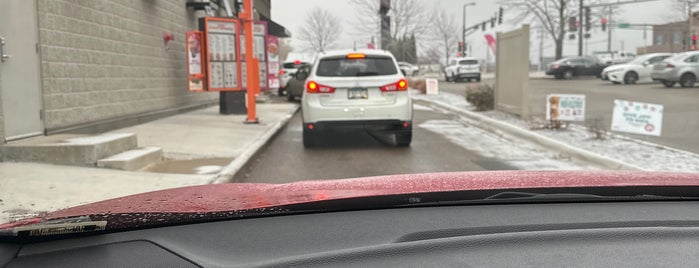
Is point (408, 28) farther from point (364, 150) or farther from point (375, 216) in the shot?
point (375, 216)

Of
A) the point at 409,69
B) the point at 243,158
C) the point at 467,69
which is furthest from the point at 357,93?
the point at 409,69

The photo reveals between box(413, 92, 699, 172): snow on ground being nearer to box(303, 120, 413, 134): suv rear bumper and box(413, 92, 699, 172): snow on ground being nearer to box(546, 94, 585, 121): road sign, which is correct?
box(546, 94, 585, 121): road sign

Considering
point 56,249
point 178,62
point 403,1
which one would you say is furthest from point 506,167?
point 403,1

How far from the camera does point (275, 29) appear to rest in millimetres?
17062

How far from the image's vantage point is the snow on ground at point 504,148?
8.40 meters

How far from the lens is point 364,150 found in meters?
10.0

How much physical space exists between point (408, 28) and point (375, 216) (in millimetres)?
40997

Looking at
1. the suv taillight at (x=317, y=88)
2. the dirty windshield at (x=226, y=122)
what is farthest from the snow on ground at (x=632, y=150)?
the suv taillight at (x=317, y=88)

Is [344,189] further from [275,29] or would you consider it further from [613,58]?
[613,58]

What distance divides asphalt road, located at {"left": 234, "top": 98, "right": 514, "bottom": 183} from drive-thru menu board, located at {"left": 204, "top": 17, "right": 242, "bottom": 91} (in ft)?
12.0

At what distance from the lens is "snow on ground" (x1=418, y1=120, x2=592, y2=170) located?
840 centimetres

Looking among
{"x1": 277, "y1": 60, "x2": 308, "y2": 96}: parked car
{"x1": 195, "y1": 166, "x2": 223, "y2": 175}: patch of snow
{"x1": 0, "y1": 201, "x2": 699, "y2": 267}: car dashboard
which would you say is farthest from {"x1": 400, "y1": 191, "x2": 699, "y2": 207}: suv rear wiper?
{"x1": 277, "y1": 60, "x2": 308, "y2": 96}: parked car

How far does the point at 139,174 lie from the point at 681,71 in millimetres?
22130

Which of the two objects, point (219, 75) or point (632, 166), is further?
point (219, 75)
